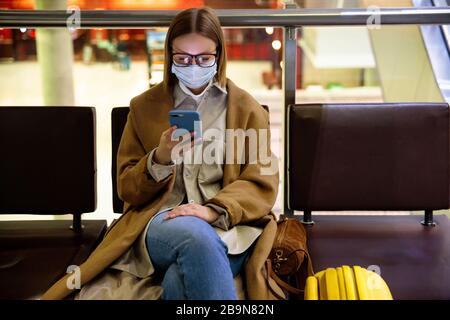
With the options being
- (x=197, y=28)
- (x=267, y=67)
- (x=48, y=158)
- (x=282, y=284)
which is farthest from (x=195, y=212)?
(x=267, y=67)

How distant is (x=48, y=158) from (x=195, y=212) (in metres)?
0.81

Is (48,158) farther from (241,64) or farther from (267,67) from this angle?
(241,64)

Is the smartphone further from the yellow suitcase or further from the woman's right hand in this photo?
the yellow suitcase

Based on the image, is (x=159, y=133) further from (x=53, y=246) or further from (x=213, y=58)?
(x=53, y=246)

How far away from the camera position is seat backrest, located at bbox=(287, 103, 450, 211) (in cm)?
232

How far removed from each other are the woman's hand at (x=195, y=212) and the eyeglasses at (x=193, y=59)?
49 centimetres

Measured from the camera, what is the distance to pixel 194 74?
6.54 ft

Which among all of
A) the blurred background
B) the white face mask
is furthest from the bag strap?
the blurred background

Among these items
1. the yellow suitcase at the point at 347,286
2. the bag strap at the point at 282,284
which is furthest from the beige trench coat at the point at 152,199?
the yellow suitcase at the point at 347,286

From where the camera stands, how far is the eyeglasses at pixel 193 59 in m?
1.97

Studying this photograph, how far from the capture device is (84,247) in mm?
2221

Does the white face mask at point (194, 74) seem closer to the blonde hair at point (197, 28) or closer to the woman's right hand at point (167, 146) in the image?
the blonde hair at point (197, 28)

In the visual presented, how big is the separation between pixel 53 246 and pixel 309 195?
106 centimetres

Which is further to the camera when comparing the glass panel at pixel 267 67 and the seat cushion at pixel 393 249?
the glass panel at pixel 267 67
